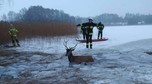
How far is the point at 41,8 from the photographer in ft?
269

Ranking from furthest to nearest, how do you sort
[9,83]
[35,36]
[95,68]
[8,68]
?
[35,36], [8,68], [95,68], [9,83]

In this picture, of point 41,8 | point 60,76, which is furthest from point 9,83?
point 41,8

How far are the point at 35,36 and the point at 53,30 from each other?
2.09 m

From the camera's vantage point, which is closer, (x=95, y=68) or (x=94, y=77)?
(x=94, y=77)

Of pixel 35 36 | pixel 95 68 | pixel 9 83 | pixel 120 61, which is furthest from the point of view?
pixel 35 36

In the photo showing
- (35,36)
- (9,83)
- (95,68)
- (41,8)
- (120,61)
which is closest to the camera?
(9,83)

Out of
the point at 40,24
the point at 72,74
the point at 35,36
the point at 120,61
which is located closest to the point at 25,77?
the point at 72,74

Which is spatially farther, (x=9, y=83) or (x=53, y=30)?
(x=53, y=30)

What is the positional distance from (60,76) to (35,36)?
17.3 meters

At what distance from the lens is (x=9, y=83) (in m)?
8.30

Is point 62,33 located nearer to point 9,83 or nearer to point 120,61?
point 120,61

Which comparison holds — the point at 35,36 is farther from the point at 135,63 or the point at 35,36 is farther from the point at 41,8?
the point at 41,8

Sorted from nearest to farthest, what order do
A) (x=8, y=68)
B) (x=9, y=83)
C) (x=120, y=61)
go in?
(x=9, y=83) < (x=8, y=68) < (x=120, y=61)

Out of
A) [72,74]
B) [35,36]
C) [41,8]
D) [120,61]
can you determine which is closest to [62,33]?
[35,36]
